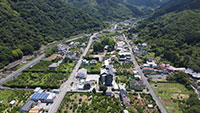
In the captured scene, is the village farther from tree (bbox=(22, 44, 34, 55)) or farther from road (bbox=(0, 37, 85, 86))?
tree (bbox=(22, 44, 34, 55))

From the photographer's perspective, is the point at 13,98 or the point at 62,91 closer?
the point at 13,98

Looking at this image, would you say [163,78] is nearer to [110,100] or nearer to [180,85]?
[180,85]

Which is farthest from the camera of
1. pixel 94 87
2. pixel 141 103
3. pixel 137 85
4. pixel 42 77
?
pixel 42 77

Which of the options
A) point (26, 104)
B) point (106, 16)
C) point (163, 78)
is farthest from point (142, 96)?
point (106, 16)

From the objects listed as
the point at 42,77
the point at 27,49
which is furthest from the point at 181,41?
the point at 27,49

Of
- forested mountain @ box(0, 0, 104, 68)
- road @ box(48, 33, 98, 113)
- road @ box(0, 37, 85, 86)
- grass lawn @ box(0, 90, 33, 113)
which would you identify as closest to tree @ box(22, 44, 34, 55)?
forested mountain @ box(0, 0, 104, 68)

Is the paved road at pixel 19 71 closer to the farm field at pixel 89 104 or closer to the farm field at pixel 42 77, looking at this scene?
the farm field at pixel 42 77

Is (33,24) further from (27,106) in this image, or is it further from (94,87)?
(94,87)
